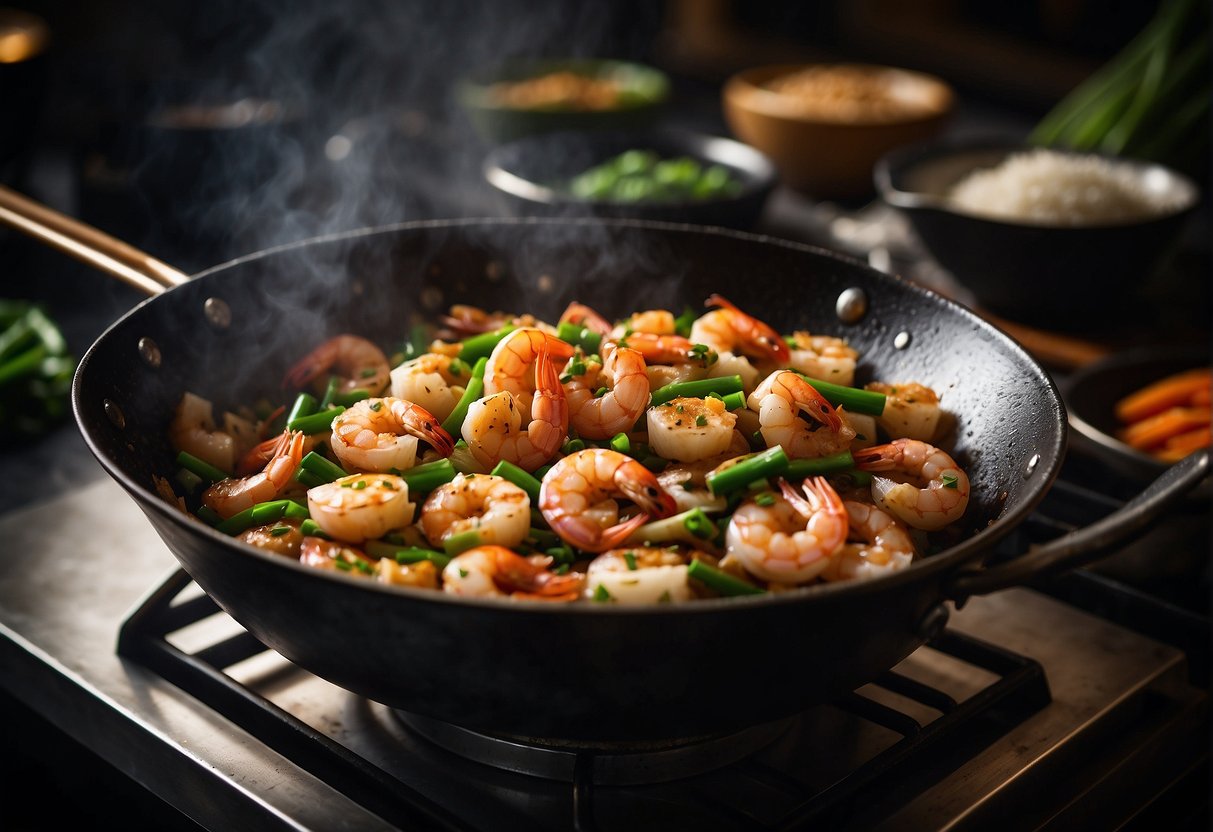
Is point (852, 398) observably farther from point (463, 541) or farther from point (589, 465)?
point (463, 541)

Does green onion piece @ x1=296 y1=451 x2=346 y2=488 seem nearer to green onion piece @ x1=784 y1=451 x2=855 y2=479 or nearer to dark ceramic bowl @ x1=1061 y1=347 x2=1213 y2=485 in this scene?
green onion piece @ x1=784 y1=451 x2=855 y2=479

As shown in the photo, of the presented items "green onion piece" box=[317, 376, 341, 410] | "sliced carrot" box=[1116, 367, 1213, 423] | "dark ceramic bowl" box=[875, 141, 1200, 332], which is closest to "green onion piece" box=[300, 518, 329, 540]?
"green onion piece" box=[317, 376, 341, 410]

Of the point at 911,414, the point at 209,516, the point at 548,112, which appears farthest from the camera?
the point at 548,112

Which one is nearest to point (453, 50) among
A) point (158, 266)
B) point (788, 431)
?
point (158, 266)

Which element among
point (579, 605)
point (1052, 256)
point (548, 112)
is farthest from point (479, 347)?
point (548, 112)

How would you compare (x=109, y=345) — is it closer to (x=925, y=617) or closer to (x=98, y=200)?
(x=925, y=617)

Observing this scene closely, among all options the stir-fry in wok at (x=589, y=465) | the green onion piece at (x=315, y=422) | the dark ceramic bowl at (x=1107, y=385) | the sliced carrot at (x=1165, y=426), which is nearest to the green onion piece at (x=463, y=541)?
the stir-fry in wok at (x=589, y=465)
